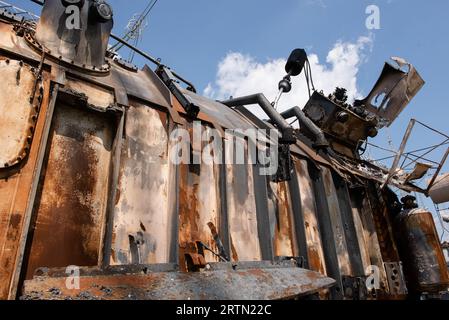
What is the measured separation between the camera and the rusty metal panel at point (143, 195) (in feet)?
9.40

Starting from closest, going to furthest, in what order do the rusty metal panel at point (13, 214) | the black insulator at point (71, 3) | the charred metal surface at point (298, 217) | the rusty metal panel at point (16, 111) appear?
the rusty metal panel at point (13, 214)
the rusty metal panel at point (16, 111)
the black insulator at point (71, 3)
the charred metal surface at point (298, 217)

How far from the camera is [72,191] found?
283 cm

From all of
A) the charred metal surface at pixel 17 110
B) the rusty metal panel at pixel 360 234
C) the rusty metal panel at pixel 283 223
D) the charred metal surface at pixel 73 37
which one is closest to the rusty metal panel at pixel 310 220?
the rusty metal panel at pixel 283 223

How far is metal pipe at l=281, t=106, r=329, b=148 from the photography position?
6.27 meters

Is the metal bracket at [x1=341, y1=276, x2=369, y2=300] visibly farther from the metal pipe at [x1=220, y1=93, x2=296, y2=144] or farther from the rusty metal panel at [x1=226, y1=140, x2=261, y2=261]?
the metal pipe at [x1=220, y1=93, x2=296, y2=144]

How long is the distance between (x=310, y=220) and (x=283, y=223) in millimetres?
621

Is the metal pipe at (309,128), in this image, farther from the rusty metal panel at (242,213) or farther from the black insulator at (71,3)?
the black insulator at (71,3)

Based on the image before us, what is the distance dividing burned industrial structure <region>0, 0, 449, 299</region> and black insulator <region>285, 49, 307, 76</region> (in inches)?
152

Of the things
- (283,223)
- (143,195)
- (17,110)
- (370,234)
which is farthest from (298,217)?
(17,110)

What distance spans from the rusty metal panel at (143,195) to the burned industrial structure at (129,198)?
1 centimetres

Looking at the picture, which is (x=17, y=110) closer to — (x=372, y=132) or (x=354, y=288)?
(x=354, y=288)

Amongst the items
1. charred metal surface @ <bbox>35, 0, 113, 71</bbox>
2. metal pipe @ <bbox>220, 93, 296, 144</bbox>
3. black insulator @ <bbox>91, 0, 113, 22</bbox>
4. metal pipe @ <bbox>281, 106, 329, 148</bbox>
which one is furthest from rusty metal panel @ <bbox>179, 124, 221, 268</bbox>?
metal pipe @ <bbox>281, 106, 329, 148</bbox>

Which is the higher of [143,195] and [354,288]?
[143,195]
